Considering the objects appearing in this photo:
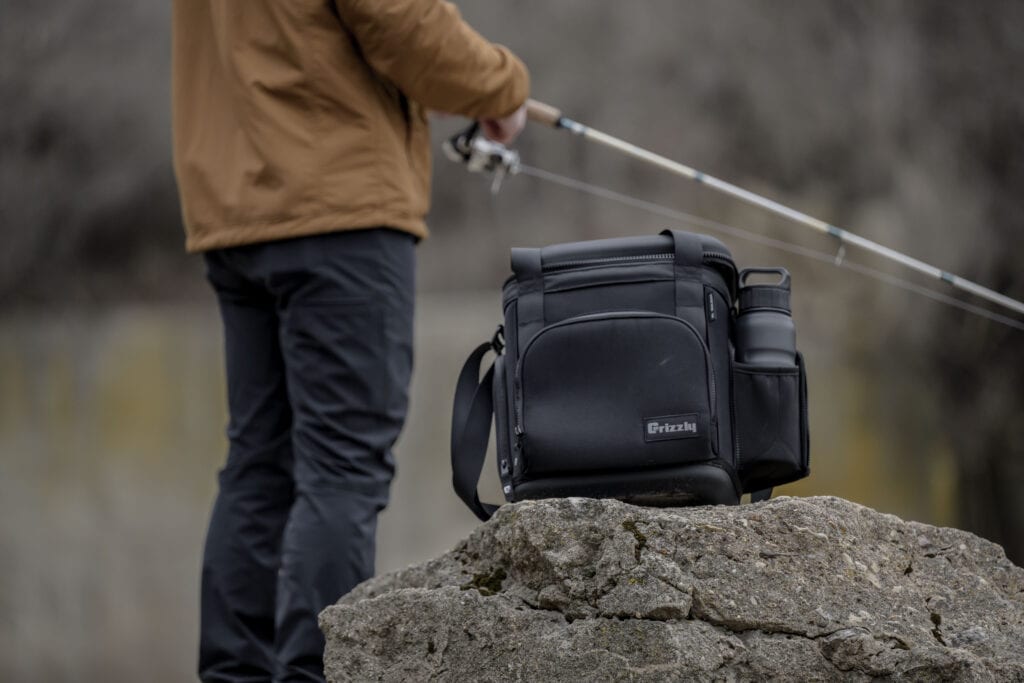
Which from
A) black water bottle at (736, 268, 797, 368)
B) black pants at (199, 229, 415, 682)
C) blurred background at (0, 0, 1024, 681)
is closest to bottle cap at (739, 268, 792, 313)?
black water bottle at (736, 268, 797, 368)

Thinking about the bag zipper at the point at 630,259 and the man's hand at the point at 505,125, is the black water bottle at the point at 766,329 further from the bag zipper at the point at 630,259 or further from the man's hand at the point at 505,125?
the man's hand at the point at 505,125

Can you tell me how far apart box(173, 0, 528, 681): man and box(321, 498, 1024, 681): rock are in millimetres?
322

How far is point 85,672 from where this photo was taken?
149 inches

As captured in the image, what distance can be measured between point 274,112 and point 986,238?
2387 millimetres

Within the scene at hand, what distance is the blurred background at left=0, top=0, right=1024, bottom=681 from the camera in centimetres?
357

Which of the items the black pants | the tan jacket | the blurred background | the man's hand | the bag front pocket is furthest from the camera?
the blurred background

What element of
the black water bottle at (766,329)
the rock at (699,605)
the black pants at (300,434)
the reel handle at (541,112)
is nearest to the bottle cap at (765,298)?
the black water bottle at (766,329)

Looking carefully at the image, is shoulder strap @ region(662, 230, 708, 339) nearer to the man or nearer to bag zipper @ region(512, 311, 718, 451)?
bag zipper @ region(512, 311, 718, 451)

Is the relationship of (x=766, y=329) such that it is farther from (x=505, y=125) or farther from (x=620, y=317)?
(x=505, y=125)

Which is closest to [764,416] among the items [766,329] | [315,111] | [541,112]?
[766,329]

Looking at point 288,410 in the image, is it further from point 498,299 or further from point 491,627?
point 498,299

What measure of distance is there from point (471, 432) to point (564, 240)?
2.22 meters

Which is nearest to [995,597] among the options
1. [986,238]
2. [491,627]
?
[491,627]

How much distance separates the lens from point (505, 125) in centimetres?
192
